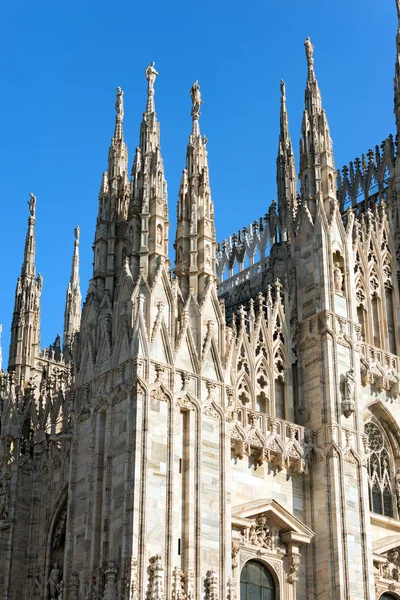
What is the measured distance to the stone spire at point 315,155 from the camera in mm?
34031

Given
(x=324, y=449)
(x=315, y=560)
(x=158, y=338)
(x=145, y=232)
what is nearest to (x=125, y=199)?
(x=145, y=232)

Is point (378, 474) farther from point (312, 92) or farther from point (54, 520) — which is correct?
point (312, 92)

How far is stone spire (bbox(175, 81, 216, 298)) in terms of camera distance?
29.0m

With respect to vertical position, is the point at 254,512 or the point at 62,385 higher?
the point at 62,385

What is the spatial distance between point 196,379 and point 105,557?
16.5 feet

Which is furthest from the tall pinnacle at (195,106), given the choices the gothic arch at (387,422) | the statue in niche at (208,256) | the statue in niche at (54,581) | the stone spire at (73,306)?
the stone spire at (73,306)

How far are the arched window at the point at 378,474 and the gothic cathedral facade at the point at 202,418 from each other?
59 mm

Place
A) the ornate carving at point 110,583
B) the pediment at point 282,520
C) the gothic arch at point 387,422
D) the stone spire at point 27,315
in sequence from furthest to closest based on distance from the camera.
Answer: the stone spire at point 27,315 → the gothic arch at point 387,422 → the pediment at point 282,520 → the ornate carving at point 110,583

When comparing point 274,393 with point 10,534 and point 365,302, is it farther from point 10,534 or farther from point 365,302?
point 10,534

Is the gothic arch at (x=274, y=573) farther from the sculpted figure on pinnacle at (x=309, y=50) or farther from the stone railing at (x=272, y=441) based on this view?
the sculpted figure on pinnacle at (x=309, y=50)

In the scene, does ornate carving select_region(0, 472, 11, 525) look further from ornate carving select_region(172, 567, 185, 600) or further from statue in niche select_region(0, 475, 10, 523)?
ornate carving select_region(172, 567, 185, 600)

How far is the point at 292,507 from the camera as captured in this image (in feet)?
96.8

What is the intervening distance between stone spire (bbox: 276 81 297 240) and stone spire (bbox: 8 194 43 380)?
938cm

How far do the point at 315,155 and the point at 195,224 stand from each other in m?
6.87
